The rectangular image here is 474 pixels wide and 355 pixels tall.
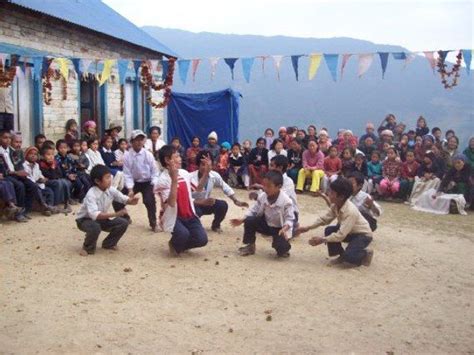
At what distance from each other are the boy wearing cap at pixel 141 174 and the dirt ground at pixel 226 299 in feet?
1.58

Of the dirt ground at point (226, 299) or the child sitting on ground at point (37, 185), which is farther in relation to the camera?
the child sitting on ground at point (37, 185)

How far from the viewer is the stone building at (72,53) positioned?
10.0 meters

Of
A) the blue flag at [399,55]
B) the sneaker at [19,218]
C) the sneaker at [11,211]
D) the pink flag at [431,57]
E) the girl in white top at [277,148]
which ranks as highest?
the blue flag at [399,55]

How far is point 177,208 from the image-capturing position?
18.4 feet

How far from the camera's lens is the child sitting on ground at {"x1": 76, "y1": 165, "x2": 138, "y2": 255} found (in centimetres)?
550

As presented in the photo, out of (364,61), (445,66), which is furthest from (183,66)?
(445,66)

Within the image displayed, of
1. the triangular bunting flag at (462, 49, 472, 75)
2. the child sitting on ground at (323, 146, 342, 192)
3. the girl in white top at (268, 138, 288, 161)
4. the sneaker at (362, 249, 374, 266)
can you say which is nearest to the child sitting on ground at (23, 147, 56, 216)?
the sneaker at (362, 249, 374, 266)

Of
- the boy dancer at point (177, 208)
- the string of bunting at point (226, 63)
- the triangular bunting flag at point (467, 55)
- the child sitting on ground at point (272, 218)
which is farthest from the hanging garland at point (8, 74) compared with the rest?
the triangular bunting flag at point (467, 55)

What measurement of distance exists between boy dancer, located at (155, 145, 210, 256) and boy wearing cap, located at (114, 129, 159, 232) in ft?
3.56

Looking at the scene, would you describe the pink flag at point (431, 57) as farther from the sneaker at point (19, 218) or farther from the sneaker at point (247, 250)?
the sneaker at point (19, 218)

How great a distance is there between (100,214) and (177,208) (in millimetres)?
832

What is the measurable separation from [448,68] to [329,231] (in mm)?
5648

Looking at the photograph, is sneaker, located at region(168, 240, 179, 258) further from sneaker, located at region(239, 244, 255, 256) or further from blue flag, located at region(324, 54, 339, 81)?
blue flag, located at region(324, 54, 339, 81)

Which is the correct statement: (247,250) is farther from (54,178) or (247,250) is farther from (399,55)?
(399,55)
